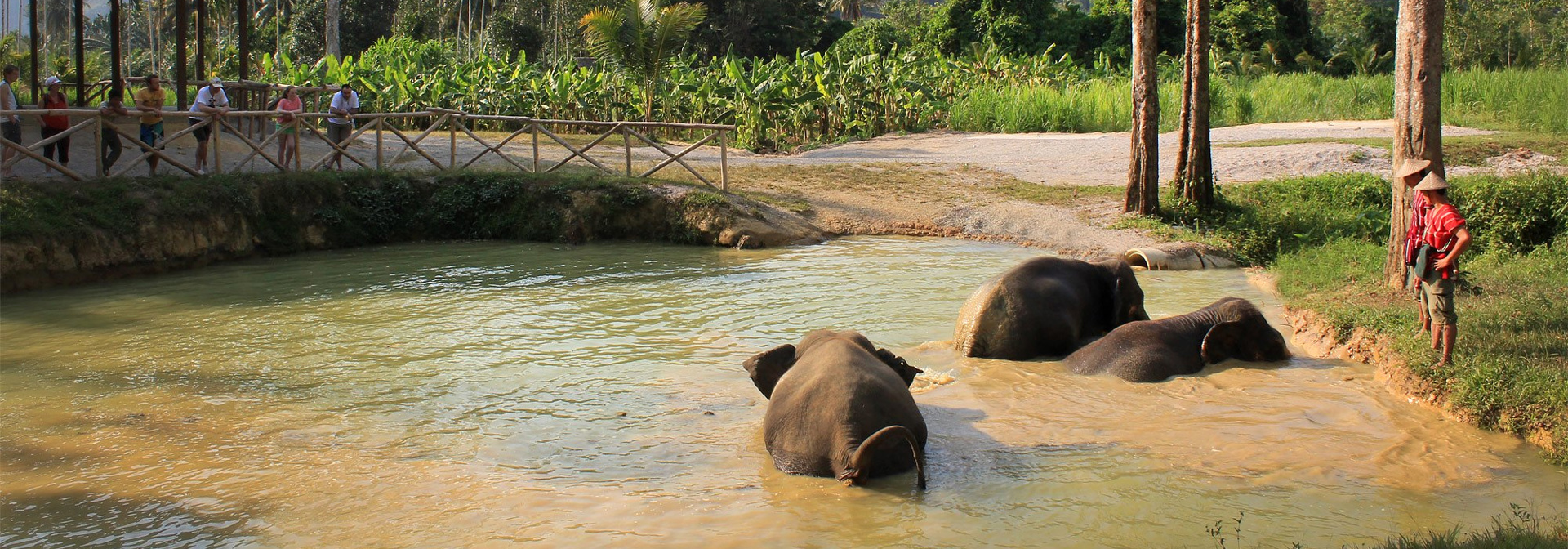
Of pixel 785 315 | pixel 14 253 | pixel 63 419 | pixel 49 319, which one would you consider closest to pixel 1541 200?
pixel 785 315

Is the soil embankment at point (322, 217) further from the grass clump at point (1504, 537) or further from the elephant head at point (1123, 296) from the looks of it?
the grass clump at point (1504, 537)

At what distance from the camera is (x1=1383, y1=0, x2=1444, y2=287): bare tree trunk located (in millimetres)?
9875

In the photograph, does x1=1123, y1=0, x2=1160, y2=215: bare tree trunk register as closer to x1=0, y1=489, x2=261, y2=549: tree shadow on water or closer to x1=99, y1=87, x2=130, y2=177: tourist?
x1=0, y1=489, x2=261, y2=549: tree shadow on water

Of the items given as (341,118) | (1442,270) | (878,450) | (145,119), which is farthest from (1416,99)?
(145,119)

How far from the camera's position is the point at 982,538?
552 centimetres

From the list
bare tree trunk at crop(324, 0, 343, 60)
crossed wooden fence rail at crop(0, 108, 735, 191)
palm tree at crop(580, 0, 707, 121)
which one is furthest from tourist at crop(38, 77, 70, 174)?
bare tree trunk at crop(324, 0, 343, 60)

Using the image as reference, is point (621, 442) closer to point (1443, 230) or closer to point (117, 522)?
point (117, 522)

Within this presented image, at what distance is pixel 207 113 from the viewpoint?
15.7m

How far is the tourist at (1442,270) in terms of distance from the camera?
735 centimetres

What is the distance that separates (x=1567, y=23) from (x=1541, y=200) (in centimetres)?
3535

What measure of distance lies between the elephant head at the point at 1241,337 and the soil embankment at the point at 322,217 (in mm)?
8921

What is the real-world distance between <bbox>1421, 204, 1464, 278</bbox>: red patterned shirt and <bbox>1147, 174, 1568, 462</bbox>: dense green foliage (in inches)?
25.7

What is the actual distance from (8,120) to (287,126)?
3600 millimetres

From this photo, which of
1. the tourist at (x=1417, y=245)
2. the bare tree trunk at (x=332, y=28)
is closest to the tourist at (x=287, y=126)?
the tourist at (x=1417, y=245)
